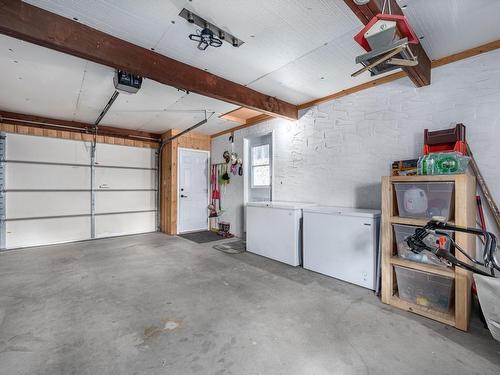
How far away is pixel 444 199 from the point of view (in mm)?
2070

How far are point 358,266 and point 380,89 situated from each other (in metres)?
2.29

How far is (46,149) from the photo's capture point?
4777 mm

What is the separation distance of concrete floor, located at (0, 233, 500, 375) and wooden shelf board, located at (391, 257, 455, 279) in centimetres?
43

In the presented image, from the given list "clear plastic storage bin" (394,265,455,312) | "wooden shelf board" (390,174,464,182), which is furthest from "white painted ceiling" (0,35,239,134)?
"clear plastic storage bin" (394,265,455,312)

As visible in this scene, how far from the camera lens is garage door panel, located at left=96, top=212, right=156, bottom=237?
5.41 metres

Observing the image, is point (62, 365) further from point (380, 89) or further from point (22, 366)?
point (380, 89)

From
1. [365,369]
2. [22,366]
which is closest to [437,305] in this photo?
[365,369]

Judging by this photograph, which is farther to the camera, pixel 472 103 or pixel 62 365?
pixel 472 103

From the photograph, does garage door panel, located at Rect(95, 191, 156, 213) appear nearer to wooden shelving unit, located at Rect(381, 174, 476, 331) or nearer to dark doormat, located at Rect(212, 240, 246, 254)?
dark doormat, located at Rect(212, 240, 246, 254)

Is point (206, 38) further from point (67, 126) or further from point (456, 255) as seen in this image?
point (67, 126)

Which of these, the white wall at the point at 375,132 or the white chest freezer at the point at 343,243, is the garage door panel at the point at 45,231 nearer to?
the white wall at the point at 375,132

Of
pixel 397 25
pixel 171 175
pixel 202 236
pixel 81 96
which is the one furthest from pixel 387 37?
pixel 171 175

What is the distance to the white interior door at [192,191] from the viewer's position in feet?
19.1

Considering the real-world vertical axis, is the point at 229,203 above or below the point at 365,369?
above
